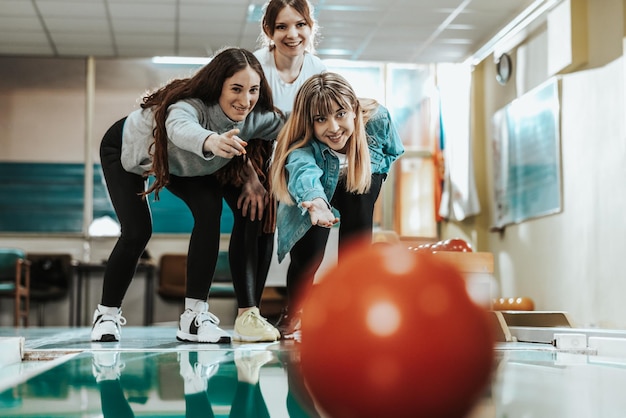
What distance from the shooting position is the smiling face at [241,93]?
265 centimetres

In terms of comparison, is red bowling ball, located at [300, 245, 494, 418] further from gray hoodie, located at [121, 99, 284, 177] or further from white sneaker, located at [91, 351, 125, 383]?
gray hoodie, located at [121, 99, 284, 177]

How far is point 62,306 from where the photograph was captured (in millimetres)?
8227

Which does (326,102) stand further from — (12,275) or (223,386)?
(12,275)

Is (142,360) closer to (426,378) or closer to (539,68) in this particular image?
(426,378)

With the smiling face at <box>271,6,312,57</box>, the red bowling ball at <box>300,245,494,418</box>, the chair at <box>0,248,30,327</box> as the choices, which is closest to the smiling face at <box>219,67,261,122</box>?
the smiling face at <box>271,6,312,57</box>

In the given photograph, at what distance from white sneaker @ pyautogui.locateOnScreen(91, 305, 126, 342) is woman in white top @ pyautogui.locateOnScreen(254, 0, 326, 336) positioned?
1.73 ft

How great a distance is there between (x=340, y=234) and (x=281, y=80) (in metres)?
0.68

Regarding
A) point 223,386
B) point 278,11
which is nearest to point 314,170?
point 278,11

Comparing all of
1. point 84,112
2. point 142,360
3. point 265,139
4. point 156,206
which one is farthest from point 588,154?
point 84,112

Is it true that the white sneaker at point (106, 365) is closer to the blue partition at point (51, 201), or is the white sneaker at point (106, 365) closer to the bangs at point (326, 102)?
the bangs at point (326, 102)

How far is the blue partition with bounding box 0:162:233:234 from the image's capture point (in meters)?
8.38

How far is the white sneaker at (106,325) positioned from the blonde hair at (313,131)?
758mm

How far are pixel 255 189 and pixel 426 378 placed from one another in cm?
204

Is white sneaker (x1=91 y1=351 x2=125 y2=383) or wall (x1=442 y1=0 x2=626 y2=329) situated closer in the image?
white sneaker (x1=91 y1=351 x2=125 y2=383)
